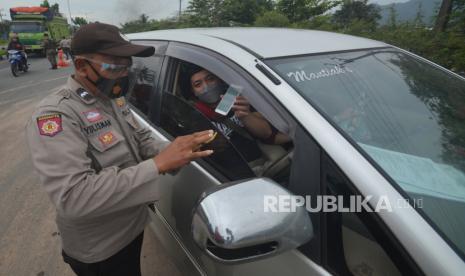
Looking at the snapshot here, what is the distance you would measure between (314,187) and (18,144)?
216 inches

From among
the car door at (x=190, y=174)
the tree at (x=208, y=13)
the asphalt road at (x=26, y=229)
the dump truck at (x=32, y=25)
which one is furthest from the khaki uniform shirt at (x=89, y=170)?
the dump truck at (x=32, y=25)

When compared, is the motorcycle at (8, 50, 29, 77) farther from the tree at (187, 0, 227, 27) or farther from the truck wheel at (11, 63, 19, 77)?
the tree at (187, 0, 227, 27)

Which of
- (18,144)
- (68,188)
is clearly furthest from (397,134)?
(18,144)

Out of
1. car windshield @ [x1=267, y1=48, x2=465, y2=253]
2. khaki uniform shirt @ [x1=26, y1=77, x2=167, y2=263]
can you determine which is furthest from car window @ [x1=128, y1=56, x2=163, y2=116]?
car windshield @ [x1=267, y1=48, x2=465, y2=253]

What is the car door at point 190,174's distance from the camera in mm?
1184

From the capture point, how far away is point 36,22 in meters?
20.9

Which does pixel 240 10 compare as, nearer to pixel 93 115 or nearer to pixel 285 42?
pixel 285 42

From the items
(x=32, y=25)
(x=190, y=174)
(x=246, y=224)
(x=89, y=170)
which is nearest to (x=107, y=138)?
(x=89, y=170)

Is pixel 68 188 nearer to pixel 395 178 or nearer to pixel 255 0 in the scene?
pixel 395 178

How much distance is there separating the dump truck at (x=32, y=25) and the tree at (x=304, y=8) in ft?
→ 51.7

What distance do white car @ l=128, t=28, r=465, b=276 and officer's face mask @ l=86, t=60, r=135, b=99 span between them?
0.36 meters

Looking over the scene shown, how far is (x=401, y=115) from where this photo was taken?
134 cm

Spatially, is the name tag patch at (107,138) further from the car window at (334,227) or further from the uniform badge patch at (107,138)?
the car window at (334,227)

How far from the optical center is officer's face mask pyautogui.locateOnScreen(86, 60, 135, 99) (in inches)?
54.7
